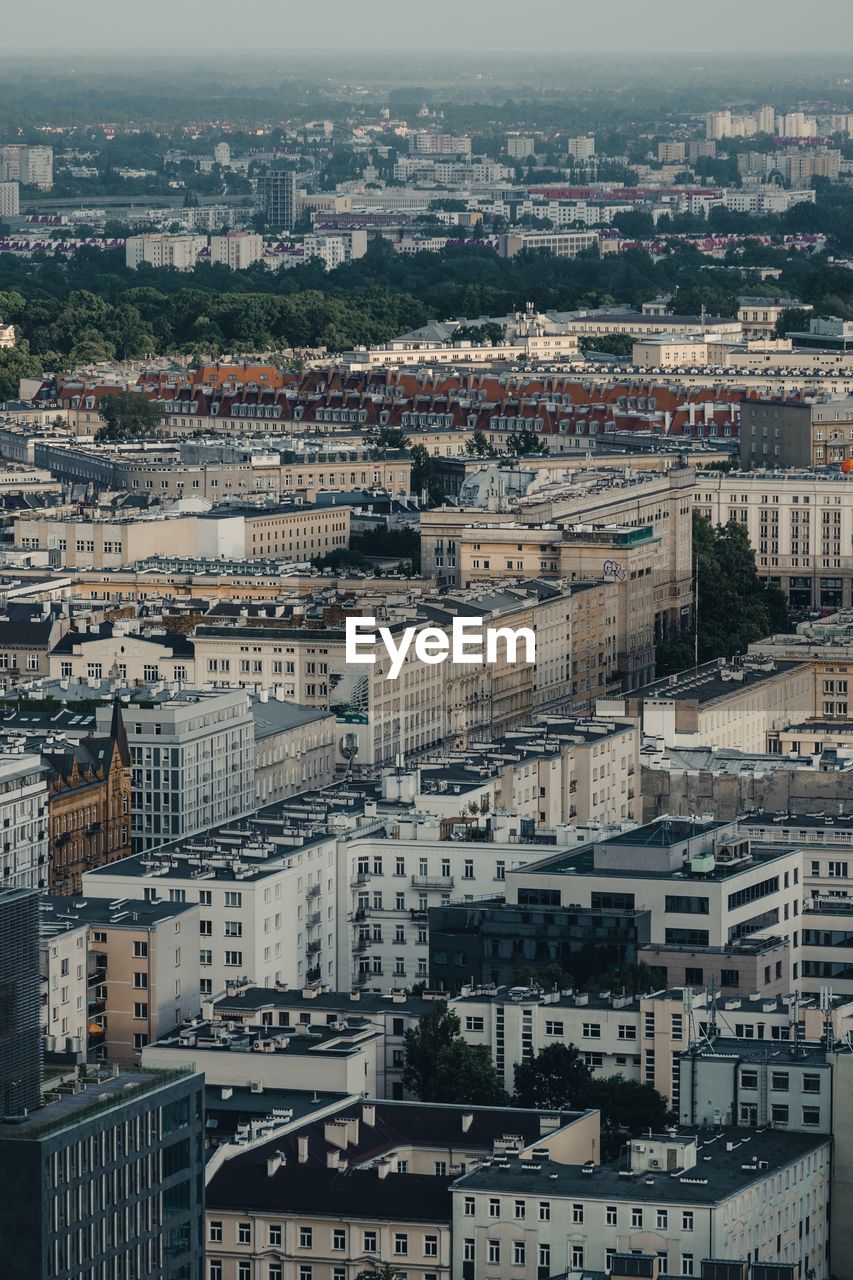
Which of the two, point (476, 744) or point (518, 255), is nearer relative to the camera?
point (476, 744)

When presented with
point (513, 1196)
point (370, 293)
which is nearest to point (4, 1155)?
point (513, 1196)

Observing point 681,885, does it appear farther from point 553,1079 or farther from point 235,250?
point 235,250

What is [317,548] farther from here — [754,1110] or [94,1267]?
[94,1267]

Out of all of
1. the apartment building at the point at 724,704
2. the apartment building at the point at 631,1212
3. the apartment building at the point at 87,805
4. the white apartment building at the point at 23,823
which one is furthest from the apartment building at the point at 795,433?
the apartment building at the point at 631,1212

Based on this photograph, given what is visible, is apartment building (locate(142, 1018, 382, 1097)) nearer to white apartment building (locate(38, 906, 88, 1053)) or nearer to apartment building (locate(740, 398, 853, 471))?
white apartment building (locate(38, 906, 88, 1053))

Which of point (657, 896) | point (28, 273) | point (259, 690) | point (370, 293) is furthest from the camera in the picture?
point (28, 273)

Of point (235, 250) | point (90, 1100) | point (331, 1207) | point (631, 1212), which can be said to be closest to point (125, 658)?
point (331, 1207)
